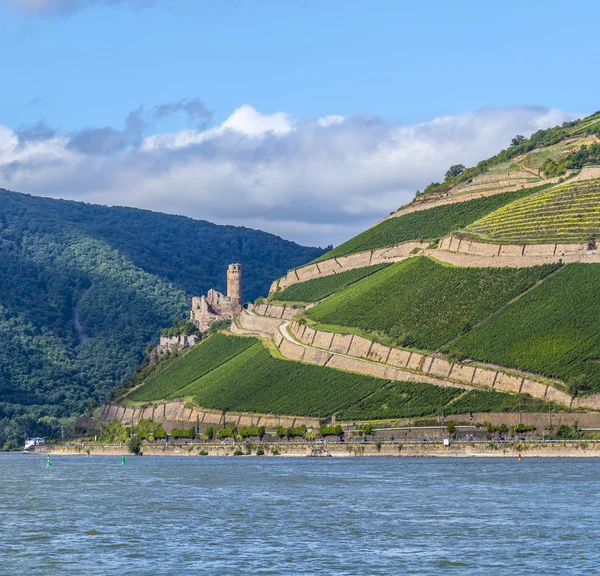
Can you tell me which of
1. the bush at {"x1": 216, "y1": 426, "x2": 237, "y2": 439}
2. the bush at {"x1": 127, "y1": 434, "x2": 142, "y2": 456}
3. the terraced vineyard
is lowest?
the bush at {"x1": 127, "y1": 434, "x2": 142, "y2": 456}

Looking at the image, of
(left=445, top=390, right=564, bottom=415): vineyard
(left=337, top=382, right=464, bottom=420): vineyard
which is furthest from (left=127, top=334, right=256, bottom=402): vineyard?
(left=445, top=390, right=564, bottom=415): vineyard

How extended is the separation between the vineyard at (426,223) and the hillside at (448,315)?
0.88 feet

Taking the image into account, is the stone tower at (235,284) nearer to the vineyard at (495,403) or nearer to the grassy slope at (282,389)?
the grassy slope at (282,389)

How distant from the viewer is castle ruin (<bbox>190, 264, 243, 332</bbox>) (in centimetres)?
18888

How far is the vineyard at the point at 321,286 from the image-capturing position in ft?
534

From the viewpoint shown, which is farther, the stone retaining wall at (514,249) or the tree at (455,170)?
the tree at (455,170)

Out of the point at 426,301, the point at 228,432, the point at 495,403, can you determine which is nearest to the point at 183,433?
the point at 228,432

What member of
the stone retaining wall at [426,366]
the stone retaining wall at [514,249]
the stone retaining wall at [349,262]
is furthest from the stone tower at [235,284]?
the stone retaining wall at [514,249]

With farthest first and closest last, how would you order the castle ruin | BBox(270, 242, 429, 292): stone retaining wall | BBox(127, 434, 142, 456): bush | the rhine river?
the castle ruin
BBox(270, 242, 429, 292): stone retaining wall
BBox(127, 434, 142, 456): bush
the rhine river

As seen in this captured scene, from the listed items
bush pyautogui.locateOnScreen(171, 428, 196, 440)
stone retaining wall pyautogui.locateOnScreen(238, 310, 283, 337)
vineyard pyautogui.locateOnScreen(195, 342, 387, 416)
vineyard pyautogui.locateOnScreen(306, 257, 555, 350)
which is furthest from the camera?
stone retaining wall pyautogui.locateOnScreen(238, 310, 283, 337)

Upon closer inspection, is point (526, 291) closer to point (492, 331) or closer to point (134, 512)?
point (492, 331)

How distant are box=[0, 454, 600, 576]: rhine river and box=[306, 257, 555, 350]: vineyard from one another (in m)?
34.1

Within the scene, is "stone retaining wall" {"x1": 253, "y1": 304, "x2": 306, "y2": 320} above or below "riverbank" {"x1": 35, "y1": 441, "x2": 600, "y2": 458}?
above

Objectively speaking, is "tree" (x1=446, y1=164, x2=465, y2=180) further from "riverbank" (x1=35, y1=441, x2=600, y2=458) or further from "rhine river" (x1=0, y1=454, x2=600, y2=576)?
"rhine river" (x1=0, y1=454, x2=600, y2=576)
